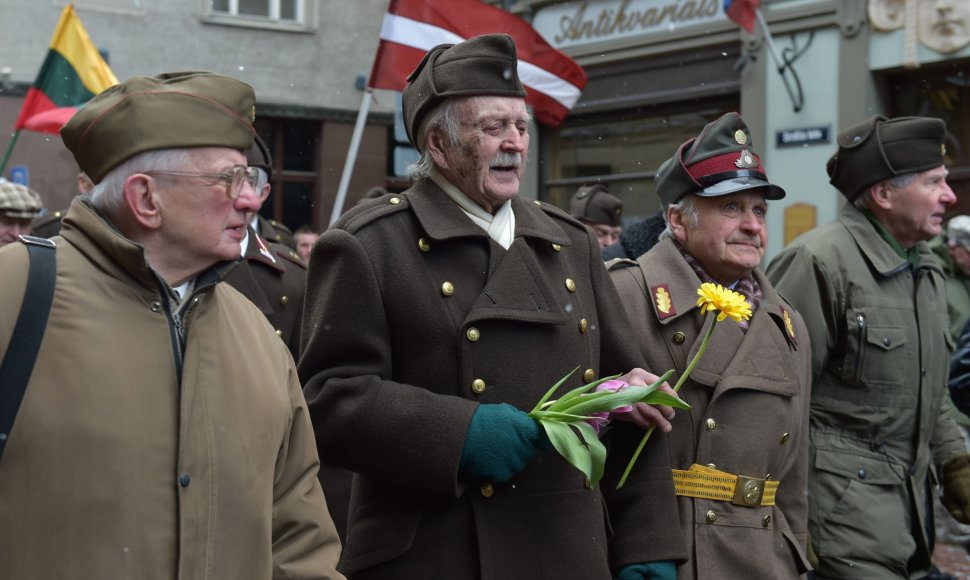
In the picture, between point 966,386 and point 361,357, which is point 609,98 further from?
point 361,357

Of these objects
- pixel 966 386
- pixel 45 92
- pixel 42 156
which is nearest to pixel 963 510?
pixel 966 386

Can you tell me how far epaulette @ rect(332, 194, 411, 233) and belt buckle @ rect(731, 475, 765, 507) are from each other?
53.1 inches

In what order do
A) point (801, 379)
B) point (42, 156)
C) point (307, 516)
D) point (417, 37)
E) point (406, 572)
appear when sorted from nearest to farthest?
point (307, 516), point (406, 572), point (801, 379), point (417, 37), point (42, 156)

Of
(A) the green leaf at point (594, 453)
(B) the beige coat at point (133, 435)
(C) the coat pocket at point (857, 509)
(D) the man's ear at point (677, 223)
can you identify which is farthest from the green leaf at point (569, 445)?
(C) the coat pocket at point (857, 509)

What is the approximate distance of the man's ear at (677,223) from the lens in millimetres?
4383

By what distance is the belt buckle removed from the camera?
13.1 feet

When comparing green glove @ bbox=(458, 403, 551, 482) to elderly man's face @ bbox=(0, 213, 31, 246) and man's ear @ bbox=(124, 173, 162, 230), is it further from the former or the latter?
elderly man's face @ bbox=(0, 213, 31, 246)

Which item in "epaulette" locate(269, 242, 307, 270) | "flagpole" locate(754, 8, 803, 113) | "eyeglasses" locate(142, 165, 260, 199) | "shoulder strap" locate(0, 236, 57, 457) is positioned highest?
"flagpole" locate(754, 8, 803, 113)

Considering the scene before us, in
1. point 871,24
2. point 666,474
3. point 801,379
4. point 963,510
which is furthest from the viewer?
point 871,24

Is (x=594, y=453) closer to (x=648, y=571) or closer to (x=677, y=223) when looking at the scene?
(x=648, y=571)

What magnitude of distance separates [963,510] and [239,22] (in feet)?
58.2

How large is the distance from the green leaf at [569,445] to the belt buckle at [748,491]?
3.03 feet

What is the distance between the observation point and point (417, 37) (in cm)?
875

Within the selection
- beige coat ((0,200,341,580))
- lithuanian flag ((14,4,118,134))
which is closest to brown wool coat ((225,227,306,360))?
beige coat ((0,200,341,580))
